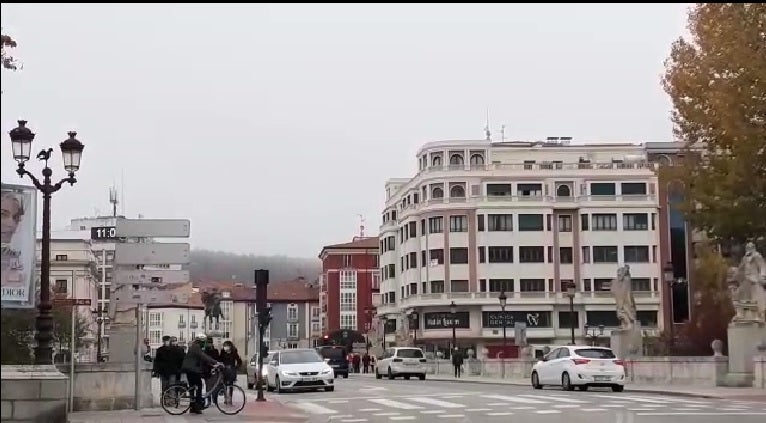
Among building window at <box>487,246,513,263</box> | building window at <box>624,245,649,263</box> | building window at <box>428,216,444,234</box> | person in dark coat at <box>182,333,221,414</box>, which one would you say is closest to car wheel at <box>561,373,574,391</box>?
person in dark coat at <box>182,333,221,414</box>

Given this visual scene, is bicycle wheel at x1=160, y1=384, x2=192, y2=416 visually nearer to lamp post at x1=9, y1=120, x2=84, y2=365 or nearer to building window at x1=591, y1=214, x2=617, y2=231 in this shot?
lamp post at x1=9, y1=120, x2=84, y2=365

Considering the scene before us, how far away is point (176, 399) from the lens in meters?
22.3

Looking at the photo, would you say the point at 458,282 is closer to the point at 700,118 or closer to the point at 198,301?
the point at 700,118

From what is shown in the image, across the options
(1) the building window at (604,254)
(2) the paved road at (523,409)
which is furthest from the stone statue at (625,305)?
(1) the building window at (604,254)

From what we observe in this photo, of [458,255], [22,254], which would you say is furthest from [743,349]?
[458,255]

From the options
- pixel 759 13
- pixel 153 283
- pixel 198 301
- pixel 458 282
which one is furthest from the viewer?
pixel 198 301

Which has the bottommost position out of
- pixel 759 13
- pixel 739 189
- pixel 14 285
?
pixel 14 285

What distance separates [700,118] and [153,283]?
19285mm

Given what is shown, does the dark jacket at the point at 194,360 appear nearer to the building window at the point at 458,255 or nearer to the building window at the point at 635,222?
the building window at the point at 458,255

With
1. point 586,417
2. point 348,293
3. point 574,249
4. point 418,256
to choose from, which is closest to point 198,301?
point 348,293

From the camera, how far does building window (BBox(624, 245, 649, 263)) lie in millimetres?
93562

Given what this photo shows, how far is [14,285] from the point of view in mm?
13586

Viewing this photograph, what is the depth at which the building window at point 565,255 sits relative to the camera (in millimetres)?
93562

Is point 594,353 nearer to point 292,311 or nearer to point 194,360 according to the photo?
point 194,360
